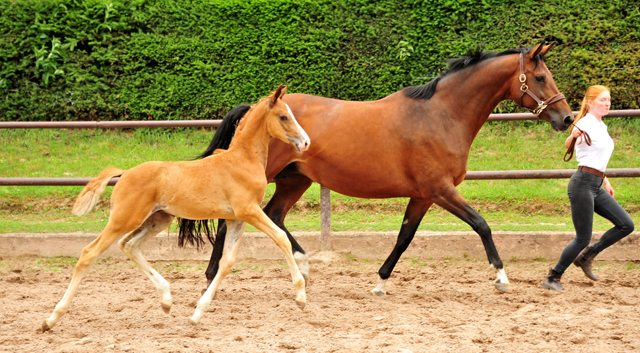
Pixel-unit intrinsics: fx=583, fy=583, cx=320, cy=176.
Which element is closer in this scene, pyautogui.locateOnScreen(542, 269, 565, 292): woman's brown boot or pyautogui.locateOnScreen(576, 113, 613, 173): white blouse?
pyautogui.locateOnScreen(576, 113, 613, 173): white blouse

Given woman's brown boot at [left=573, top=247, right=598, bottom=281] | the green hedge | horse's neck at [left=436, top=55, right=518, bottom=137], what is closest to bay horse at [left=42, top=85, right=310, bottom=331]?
horse's neck at [left=436, top=55, right=518, bottom=137]

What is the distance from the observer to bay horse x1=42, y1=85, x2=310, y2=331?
3902 mm

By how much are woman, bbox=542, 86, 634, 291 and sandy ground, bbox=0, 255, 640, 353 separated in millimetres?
386

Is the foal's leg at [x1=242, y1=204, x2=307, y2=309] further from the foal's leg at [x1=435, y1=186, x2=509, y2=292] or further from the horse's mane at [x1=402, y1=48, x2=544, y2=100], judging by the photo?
the horse's mane at [x1=402, y1=48, x2=544, y2=100]

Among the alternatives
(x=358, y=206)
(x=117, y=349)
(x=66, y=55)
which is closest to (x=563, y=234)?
(x=358, y=206)

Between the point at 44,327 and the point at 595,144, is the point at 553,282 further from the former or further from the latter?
the point at 44,327

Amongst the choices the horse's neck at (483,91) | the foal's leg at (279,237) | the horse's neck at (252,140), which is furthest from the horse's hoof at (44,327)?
the horse's neck at (483,91)

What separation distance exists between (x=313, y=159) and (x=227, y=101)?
4.73 metres

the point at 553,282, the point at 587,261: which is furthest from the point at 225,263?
the point at 587,261

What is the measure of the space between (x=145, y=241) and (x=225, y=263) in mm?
628

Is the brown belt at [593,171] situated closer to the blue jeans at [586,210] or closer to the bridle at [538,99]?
the blue jeans at [586,210]

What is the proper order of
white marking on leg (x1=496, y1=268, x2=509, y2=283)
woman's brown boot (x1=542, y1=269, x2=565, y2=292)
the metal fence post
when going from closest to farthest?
1. white marking on leg (x1=496, y1=268, x2=509, y2=283)
2. woman's brown boot (x1=542, y1=269, x2=565, y2=292)
3. the metal fence post

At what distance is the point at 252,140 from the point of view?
423cm

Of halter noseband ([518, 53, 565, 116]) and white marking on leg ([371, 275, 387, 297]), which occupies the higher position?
halter noseband ([518, 53, 565, 116])
